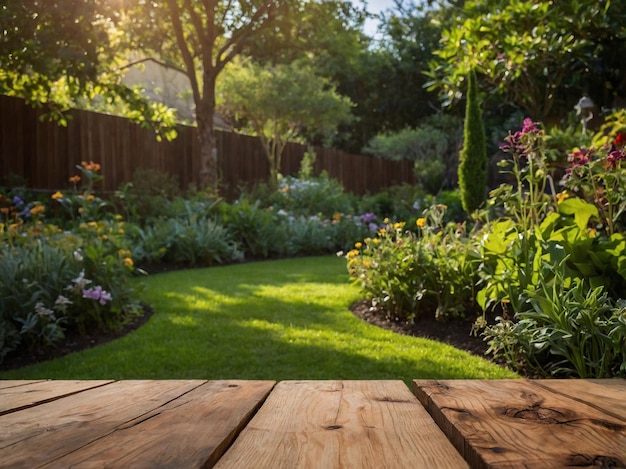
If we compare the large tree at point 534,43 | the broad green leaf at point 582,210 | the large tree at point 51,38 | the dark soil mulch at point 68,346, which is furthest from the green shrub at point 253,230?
the broad green leaf at point 582,210

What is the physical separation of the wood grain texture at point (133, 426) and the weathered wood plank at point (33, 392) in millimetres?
45

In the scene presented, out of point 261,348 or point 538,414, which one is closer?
point 538,414

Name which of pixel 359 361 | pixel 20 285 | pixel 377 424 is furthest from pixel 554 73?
pixel 377 424

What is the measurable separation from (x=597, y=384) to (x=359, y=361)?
85.5 inches

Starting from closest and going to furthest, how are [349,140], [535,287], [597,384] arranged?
[597,384] < [535,287] < [349,140]

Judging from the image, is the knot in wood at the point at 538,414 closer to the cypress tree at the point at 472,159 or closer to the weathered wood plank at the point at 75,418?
the weathered wood plank at the point at 75,418

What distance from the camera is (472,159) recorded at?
8203mm

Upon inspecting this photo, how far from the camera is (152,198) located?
10.3m

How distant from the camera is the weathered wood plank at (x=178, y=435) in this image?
105cm

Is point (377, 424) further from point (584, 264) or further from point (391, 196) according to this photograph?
point (391, 196)

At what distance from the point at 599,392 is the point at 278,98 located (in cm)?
1747

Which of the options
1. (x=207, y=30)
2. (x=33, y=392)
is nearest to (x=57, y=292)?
(x=33, y=392)

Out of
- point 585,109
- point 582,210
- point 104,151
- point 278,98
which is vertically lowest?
point 582,210

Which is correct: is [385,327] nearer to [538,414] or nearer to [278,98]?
[538,414]
